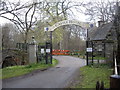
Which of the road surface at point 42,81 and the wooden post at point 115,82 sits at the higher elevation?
the wooden post at point 115,82

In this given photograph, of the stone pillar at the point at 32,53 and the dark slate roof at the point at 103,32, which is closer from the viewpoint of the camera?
the stone pillar at the point at 32,53

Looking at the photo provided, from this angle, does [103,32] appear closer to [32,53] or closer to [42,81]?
[32,53]

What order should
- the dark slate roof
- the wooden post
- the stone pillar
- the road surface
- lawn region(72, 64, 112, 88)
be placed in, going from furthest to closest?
the dark slate roof
the stone pillar
the road surface
lawn region(72, 64, 112, 88)
the wooden post

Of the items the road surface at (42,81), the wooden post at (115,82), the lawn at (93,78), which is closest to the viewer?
the wooden post at (115,82)

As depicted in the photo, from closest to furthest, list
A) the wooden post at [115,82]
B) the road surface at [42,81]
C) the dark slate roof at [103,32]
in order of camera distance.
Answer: the wooden post at [115,82] → the road surface at [42,81] → the dark slate roof at [103,32]

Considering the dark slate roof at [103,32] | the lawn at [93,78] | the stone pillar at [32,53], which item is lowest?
the lawn at [93,78]

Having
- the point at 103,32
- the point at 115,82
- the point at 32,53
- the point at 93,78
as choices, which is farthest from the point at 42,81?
the point at 103,32

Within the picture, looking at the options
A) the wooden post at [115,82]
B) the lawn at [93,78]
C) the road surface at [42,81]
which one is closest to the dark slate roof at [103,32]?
the lawn at [93,78]

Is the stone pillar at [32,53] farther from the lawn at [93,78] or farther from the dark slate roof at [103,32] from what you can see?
the dark slate roof at [103,32]

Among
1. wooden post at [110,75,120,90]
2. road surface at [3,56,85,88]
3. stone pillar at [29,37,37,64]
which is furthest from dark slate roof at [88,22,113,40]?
wooden post at [110,75,120,90]

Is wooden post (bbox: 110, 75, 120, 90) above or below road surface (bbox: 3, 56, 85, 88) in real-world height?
above

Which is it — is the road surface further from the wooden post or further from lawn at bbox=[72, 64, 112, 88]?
the wooden post

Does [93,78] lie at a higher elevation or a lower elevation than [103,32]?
lower

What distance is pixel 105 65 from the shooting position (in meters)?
10.7
